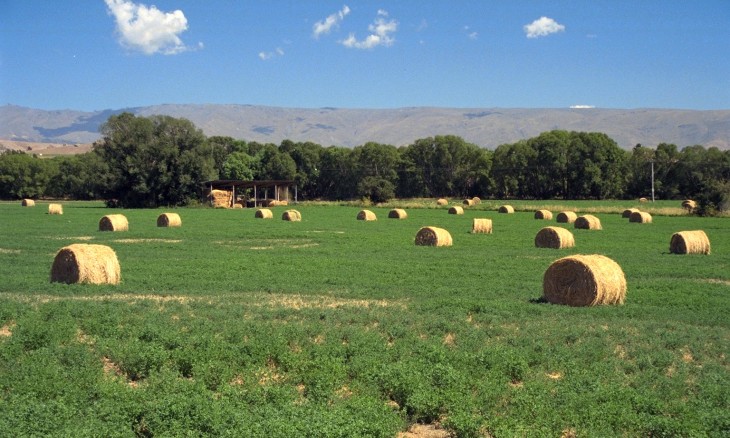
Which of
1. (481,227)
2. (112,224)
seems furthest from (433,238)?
(112,224)

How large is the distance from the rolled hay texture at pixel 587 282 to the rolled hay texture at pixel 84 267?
12.2m

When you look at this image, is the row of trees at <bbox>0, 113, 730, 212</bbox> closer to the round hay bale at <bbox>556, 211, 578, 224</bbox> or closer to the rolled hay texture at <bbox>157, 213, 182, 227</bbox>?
the round hay bale at <bbox>556, 211, 578, 224</bbox>

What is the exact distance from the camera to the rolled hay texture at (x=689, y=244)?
2995cm

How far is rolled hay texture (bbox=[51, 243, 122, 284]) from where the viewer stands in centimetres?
1997

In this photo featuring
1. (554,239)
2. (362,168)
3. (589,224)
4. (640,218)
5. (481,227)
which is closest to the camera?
(554,239)

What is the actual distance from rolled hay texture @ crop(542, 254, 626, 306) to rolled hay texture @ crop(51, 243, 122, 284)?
12178mm

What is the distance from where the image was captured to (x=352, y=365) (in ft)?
36.1

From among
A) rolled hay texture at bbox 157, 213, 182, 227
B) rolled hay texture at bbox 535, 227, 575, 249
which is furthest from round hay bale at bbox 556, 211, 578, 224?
rolled hay texture at bbox 157, 213, 182, 227

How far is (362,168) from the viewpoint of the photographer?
130m

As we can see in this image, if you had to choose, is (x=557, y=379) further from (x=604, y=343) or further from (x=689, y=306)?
(x=689, y=306)

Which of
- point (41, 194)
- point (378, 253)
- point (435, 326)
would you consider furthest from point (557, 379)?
point (41, 194)

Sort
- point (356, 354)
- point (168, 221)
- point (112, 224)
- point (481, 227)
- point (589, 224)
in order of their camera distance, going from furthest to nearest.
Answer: point (168, 221)
point (589, 224)
point (481, 227)
point (112, 224)
point (356, 354)

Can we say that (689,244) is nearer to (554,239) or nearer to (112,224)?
(554,239)

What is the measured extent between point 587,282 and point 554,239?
15118mm
